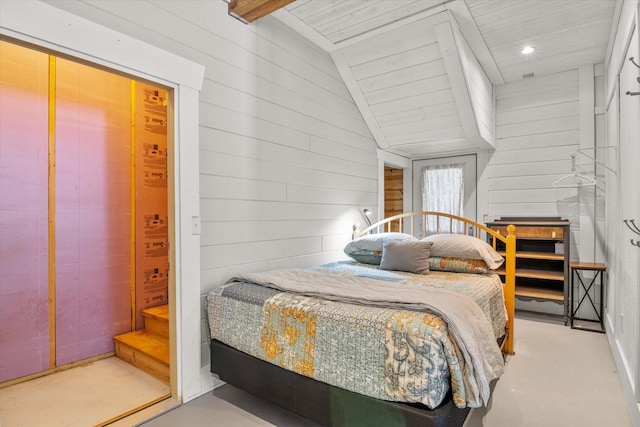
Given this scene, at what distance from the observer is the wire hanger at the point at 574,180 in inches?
146

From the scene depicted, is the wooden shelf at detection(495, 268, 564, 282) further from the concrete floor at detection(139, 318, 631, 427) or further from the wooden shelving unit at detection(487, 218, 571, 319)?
the concrete floor at detection(139, 318, 631, 427)

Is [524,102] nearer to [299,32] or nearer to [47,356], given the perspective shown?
[299,32]

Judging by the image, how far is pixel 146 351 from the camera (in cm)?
256

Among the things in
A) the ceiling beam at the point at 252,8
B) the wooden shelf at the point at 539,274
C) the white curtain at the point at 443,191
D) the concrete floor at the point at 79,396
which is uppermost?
the ceiling beam at the point at 252,8

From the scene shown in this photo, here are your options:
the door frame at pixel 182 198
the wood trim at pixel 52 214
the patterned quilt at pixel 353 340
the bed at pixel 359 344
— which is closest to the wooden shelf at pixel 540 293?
the bed at pixel 359 344

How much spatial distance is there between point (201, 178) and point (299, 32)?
164 centimetres

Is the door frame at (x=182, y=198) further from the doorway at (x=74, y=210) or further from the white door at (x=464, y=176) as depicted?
the white door at (x=464, y=176)

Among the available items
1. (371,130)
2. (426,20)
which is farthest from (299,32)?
(371,130)

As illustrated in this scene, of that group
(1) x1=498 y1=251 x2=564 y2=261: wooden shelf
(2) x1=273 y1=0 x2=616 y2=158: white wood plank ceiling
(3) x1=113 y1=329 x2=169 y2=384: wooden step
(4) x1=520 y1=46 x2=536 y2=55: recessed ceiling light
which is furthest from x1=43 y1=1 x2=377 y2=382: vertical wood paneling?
(1) x1=498 y1=251 x2=564 y2=261: wooden shelf

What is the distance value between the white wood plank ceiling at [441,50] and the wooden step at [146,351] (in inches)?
107

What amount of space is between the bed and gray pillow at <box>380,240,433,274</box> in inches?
9.5

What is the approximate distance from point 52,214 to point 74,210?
144 millimetres

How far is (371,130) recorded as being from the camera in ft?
13.4

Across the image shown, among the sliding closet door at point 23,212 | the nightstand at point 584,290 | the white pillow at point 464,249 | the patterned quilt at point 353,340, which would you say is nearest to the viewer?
the patterned quilt at point 353,340
